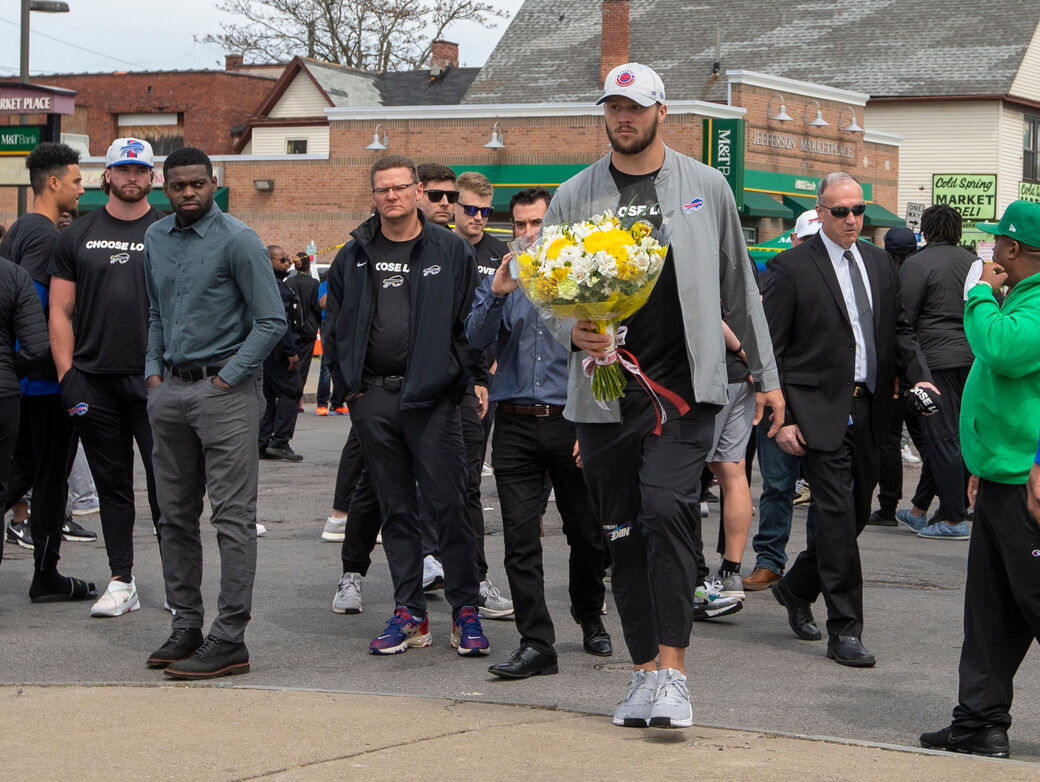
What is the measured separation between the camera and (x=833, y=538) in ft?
23.2

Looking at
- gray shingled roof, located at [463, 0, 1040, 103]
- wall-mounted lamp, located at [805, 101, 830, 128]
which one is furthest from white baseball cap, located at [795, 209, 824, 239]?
gray shingled roof, located at [463, 0, 1040, 103]

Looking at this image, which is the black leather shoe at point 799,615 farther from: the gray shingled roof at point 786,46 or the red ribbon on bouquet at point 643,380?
the gray shingled roof at point 786,46

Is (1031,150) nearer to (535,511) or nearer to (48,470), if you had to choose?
(48,470)

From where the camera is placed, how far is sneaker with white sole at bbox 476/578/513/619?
319 inches

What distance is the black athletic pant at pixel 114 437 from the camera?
7.90m

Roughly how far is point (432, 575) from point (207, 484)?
2.02 meters

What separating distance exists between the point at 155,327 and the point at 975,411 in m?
3.73

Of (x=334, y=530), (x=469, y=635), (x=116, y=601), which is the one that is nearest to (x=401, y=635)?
(x=469, y=635)

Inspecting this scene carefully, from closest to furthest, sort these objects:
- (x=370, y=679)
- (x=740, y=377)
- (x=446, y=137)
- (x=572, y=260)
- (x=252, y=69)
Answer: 1. (x=572, y=260)
2. (x=370, y=679)
3. (x=740, y=377)
4. (x=446, y=137)
5. (x=252, y=69)

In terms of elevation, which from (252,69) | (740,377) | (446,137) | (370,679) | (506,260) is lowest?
(370,679)

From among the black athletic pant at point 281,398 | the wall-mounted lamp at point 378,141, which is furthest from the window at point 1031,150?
the black athletic pant at point 281,398

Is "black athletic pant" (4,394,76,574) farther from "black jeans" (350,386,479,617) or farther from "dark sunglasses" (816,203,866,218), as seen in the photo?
"dark sunglasses" (816,203,866,218)

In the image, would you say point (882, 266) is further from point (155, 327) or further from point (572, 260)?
point (155, 327)

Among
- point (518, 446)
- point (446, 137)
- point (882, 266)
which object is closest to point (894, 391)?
point (882, 266)
